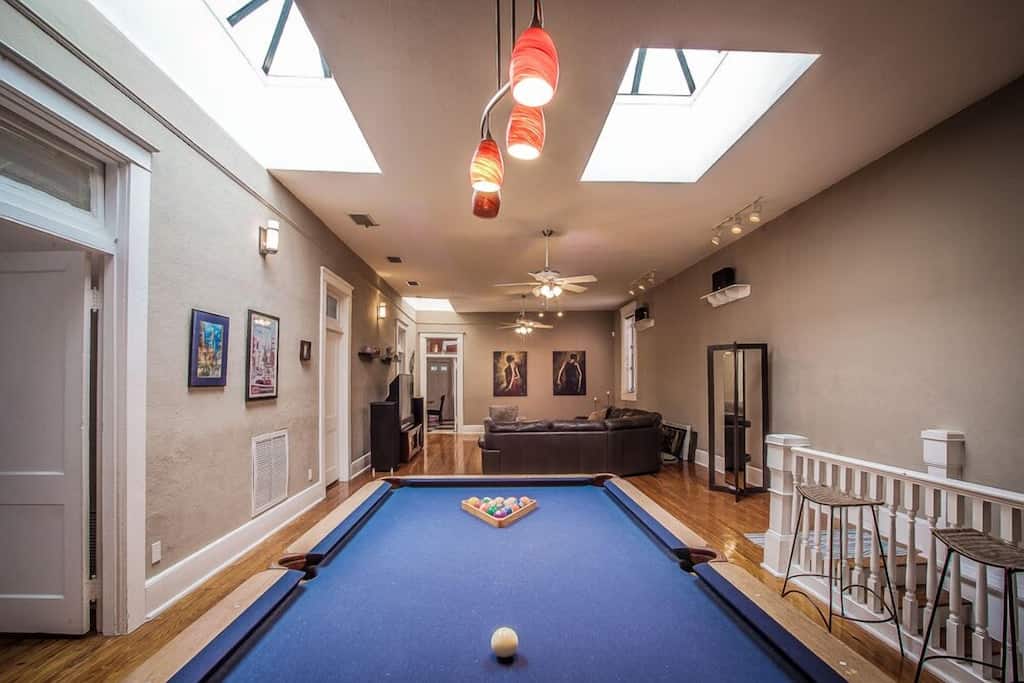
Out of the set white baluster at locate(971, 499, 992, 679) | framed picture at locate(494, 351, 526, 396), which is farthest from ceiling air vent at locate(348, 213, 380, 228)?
framed picture at locate(494, 351, 526, 396)

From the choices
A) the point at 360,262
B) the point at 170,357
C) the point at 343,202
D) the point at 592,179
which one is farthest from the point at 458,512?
the point at 360,262

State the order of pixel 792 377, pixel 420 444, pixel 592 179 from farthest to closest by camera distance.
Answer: pixel 420 444 → pixel 792 377 → pixel 592 179

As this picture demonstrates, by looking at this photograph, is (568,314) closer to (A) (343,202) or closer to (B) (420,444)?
(B) (420,444)

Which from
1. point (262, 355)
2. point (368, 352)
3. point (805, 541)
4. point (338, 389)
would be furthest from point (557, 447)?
point (262, 355)

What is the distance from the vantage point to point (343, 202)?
13.3 feet

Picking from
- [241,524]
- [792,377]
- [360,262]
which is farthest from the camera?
[360,262]

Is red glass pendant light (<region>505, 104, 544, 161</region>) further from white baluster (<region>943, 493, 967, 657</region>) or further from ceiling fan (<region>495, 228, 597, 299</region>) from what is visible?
ceiling fan (<region>495, 228, 597, 299</region>)

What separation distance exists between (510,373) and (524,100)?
31.5 feet

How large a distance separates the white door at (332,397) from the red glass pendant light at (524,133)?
433 cm

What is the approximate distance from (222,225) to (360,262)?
10.2 ft

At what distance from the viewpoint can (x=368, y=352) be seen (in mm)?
6320

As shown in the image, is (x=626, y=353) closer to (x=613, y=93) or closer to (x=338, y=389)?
(x=338, y=389)

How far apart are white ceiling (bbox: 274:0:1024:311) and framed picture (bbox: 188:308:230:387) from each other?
4.47 feet

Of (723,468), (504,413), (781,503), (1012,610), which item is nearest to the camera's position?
(1012,610)
